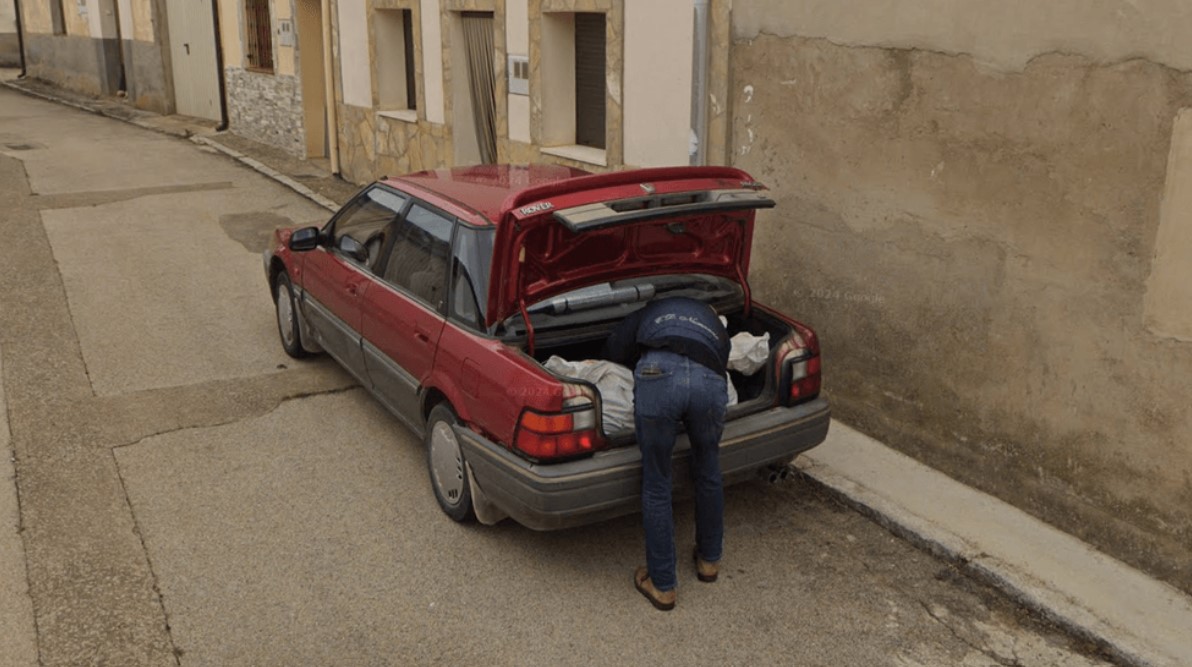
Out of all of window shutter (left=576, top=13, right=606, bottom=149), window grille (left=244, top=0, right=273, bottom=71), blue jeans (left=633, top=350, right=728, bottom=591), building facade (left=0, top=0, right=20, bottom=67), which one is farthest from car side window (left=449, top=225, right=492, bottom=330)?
building facade (left=0, top=0, right=20, bottom=67)

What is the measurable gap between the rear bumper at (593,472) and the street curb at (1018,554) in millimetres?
858

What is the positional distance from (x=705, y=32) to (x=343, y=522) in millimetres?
4309

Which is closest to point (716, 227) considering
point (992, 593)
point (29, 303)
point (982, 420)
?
point (982, 420)

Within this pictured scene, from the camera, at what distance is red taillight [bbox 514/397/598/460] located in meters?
4.92

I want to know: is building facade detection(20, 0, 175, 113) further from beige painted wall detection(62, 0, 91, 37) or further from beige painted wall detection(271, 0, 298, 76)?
beige painted wall detection(271, 0, 298, 76)

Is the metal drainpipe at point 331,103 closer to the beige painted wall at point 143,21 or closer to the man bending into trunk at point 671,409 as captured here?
the beige painted wall at point 143,21

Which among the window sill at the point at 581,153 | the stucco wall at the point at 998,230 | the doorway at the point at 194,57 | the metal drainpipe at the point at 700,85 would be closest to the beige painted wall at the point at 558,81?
the window sill at the point at 581,153

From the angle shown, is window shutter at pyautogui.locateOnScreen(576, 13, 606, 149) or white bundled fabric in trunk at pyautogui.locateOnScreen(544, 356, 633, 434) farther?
window shutter at pyautogui.locateOnScreen(576, 13, 606, 149)

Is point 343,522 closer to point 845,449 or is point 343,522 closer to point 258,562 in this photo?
point 258,562

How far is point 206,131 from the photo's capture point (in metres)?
20.5

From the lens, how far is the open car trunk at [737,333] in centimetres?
551

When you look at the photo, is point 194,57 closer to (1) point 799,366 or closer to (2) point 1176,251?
(1) point 799,366

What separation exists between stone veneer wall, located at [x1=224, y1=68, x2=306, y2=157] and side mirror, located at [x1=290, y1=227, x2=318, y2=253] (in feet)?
34.3

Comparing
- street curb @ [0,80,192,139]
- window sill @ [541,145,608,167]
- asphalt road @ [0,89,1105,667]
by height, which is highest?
window sill @ [541,145,608,167]
